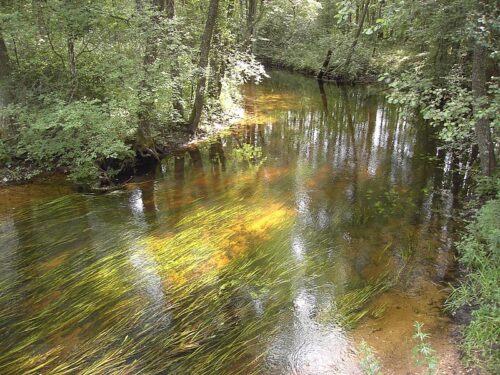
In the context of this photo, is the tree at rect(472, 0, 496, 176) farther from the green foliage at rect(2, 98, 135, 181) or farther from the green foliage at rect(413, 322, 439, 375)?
the green foliage at rect(2, 98, 135, 181)

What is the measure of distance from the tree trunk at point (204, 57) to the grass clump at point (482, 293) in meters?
8.60

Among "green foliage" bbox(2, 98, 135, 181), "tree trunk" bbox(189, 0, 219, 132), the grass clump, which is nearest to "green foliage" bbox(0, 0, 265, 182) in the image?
"green foliage" bbox(2, 98, 135, 181)

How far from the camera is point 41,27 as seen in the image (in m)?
8.39

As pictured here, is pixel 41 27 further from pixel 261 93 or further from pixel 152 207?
pixel 261 93

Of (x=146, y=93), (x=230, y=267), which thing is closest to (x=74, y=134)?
(x=146, y=93)

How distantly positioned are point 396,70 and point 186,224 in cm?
1378

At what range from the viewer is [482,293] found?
16.4 feet

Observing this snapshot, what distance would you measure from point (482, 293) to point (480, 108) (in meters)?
2.61

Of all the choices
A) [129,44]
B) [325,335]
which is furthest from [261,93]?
[325,335]

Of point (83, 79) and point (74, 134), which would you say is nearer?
point (74, 134)

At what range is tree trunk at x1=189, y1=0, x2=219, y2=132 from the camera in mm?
11250

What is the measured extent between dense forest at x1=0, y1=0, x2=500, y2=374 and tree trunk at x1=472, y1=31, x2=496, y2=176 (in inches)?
0.7

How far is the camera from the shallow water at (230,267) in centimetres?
455

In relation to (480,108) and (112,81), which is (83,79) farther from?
(480,108)
